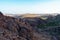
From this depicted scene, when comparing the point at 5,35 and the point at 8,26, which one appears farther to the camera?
the point at 8,26

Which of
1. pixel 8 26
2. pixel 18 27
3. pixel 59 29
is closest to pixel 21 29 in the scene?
pixel 18 27

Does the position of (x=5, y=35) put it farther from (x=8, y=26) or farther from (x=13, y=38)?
(x=8, y=26)

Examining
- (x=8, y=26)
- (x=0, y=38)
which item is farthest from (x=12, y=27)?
(x=0, y=38)

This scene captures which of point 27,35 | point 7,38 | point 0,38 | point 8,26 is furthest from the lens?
point 27,35

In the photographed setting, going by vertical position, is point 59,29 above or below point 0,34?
below

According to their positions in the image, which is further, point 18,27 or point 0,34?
point 18,27

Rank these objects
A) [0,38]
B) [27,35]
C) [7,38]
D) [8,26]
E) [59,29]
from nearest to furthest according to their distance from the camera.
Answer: [0,38]
[7,38]
[8,26]
[27,35]
[59,29]

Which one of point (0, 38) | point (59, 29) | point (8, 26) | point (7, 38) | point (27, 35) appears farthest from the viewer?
point (59, 29)

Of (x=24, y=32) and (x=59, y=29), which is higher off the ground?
(x=24, y=32)

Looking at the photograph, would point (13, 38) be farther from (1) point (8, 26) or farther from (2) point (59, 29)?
(2) point (59, 29)
